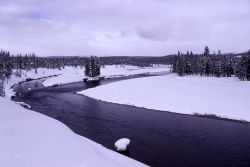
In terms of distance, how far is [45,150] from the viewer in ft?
80.7

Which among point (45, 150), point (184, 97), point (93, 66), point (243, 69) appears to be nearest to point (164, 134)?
point (45, 150)

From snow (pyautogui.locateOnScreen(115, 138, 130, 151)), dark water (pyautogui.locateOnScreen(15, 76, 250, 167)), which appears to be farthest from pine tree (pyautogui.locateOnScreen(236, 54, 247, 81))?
snow (pyautogui.locateOnScreen(115, 138, 130, 151))

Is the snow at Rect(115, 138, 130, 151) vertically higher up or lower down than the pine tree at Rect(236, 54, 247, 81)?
lower down

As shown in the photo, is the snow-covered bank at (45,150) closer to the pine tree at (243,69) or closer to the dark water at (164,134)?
the dark water at (164,134)

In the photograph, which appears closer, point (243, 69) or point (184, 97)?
point (184, 97)

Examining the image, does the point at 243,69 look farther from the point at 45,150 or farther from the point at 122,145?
the point at 45,150

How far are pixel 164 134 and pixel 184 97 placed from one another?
25330mm

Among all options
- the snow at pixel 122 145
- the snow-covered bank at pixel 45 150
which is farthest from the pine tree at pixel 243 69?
the snow-covered bank at pixel 45 150

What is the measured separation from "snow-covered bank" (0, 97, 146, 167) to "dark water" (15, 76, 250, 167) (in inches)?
266

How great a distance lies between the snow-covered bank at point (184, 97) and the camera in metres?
53.6

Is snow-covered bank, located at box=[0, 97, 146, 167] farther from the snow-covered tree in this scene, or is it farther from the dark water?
the snow-covered tree

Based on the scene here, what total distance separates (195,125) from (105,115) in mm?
19121

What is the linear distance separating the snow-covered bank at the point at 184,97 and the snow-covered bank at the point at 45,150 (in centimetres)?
3163

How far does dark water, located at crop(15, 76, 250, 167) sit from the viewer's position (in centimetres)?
3109
